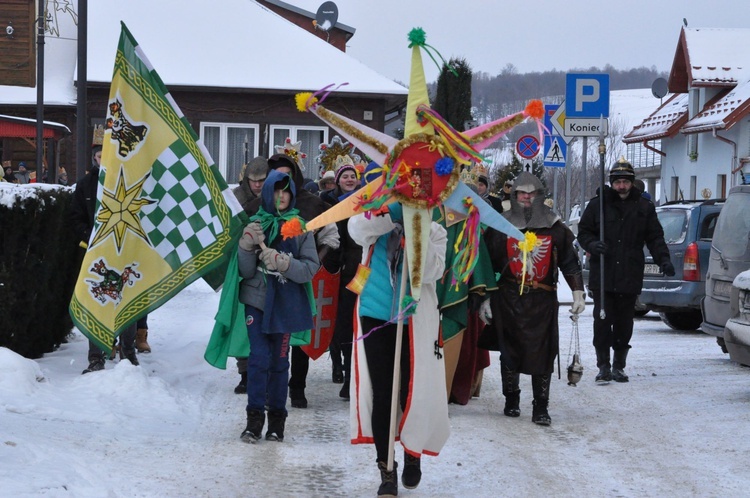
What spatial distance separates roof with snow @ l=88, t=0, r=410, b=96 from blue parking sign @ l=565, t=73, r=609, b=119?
43.7 ft

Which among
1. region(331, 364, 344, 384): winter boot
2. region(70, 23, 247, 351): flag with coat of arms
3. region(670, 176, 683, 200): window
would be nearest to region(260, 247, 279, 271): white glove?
A: region(70, 23, 247, 351): flag with coat of arms

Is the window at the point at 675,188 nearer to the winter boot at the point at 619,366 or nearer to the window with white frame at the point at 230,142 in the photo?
the window with white frame at the point at 230,142

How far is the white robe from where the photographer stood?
6746 mm

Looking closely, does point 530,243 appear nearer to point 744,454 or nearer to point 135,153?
point 744,454

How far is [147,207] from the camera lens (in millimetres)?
9453

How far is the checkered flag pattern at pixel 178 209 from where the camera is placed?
9445mm

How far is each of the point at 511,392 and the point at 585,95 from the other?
8492 millimetres

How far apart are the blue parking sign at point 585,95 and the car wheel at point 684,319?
2.98 metres

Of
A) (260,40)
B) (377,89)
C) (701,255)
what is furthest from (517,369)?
(260,40)

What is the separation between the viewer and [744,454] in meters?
8.04

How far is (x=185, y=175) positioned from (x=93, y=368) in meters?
1.87

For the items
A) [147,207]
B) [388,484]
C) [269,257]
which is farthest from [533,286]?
[388,484]

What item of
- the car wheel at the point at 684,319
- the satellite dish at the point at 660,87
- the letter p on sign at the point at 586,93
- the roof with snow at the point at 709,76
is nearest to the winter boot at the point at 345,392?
the car wheel at the point at 684,319

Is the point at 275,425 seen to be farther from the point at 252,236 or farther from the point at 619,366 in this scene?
the point at 619,366
